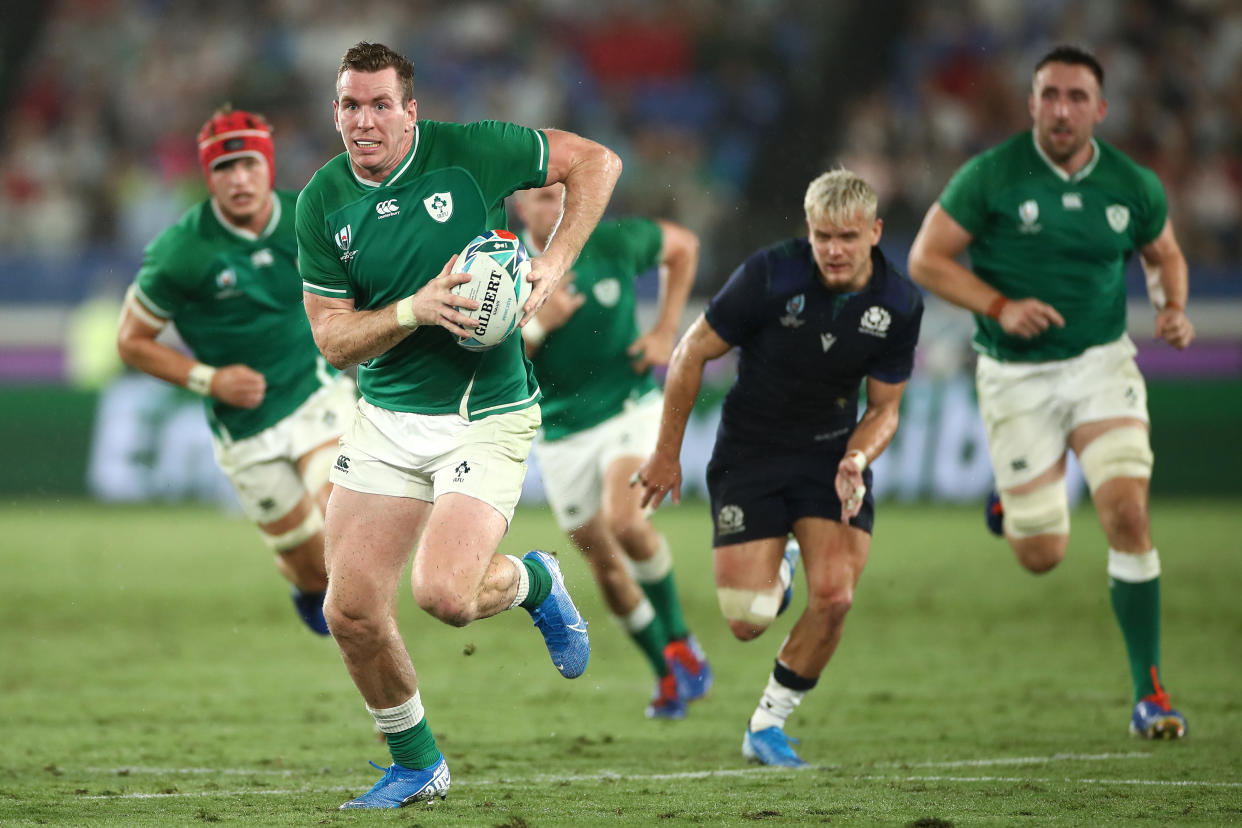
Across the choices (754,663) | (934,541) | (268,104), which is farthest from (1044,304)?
(268,104)

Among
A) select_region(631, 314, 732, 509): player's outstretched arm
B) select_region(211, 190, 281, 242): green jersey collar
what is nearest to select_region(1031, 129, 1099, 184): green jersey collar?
select_region(631, 314, 732, 509): player's outstretched arm

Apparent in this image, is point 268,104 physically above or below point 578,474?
above

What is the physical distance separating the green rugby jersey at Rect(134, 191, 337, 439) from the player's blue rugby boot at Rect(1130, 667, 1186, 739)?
418 centimetres

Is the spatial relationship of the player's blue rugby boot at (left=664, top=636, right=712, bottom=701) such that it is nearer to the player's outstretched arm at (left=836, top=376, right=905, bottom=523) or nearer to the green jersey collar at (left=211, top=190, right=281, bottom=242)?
the player's outstretched arm at (left=836, top=376, right=905, bottom=523)

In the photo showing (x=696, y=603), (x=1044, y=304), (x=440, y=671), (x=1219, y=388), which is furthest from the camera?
(x=1219, y=388)

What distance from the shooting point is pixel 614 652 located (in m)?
9.79

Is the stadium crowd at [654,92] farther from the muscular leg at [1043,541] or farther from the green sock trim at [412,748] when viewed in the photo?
the green sock trim at [412,748]

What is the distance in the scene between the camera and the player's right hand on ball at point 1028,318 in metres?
7.10

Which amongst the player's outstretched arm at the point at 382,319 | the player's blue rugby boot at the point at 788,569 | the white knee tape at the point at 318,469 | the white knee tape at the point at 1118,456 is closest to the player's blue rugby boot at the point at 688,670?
the player's blue rugby boot at the point at 788,569

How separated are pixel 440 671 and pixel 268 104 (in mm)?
11282

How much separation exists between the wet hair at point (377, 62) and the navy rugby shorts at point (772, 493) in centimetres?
223

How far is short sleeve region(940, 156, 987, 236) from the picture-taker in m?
7.41

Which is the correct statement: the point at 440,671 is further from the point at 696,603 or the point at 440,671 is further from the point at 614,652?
the point at 696,603

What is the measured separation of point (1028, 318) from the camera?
7.11 meters
